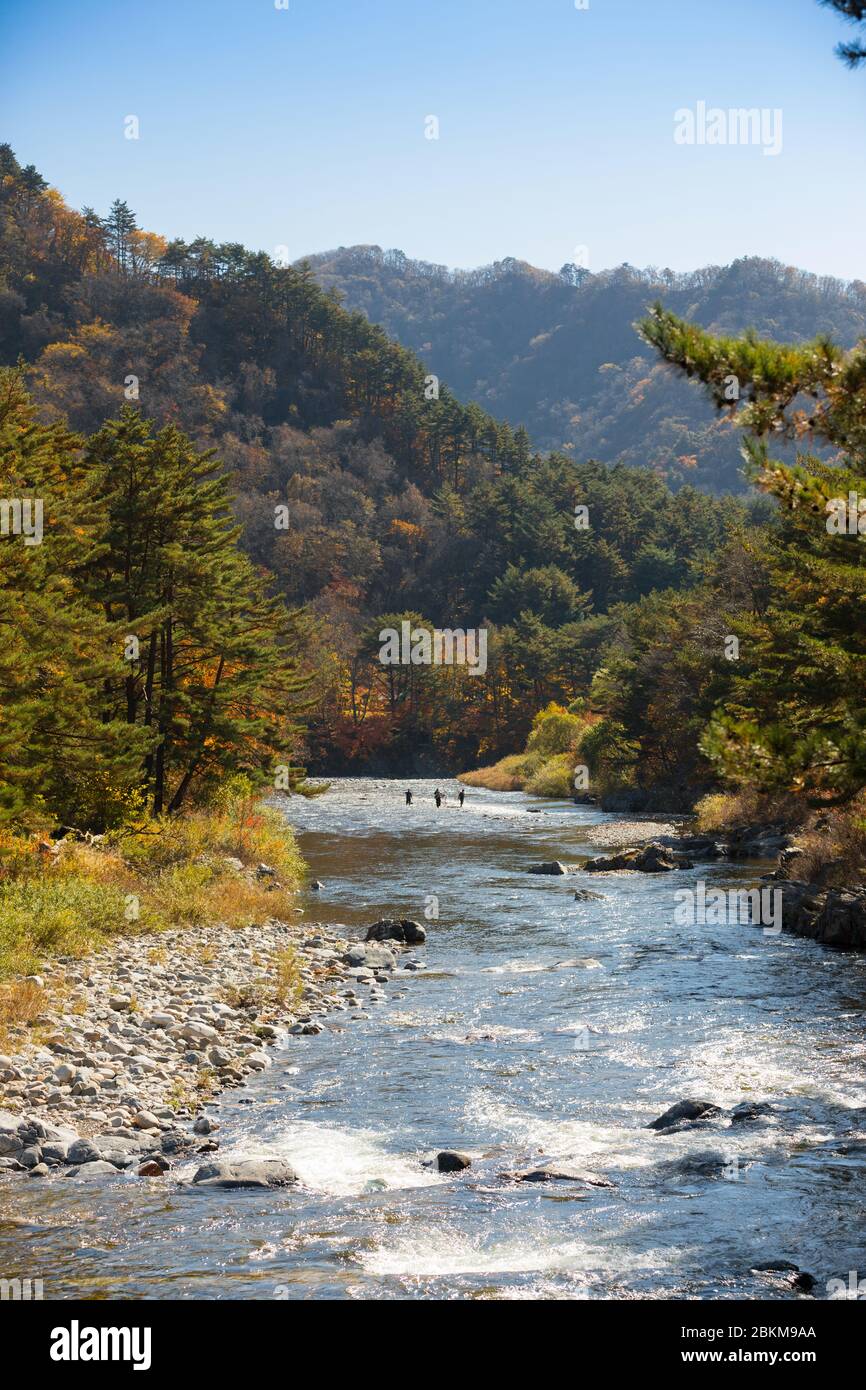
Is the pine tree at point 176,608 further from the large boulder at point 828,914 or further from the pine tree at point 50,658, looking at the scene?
the large boulder at point 828,914

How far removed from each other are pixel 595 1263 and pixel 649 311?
25.6ft

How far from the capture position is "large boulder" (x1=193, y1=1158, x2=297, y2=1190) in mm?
10906

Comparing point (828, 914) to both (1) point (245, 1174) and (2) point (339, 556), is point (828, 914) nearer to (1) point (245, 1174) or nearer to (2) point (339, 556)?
(1) point (245, 1174)

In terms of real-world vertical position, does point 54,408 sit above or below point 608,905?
above

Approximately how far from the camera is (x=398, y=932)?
81.5 feet

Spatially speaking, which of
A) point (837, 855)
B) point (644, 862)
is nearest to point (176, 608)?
point (644, 862)

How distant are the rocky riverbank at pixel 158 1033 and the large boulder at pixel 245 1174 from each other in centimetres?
51

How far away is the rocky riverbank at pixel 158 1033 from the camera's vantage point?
38.6 feet

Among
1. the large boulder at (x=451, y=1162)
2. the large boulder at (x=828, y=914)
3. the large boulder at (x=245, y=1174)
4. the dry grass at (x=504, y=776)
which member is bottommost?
the dry grass at (x=504, y=776)

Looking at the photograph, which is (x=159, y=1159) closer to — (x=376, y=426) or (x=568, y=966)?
(x=568, y=966)

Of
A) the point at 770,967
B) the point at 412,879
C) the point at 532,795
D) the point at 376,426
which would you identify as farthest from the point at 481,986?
the point at 376,426

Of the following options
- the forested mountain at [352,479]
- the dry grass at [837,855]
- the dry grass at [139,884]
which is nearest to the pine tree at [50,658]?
the dry grass at [139,884]

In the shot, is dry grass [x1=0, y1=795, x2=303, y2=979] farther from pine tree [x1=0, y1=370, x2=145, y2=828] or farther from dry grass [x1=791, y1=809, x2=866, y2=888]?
dry grass [x1=791, y1=809, x2=866, y2=888]
